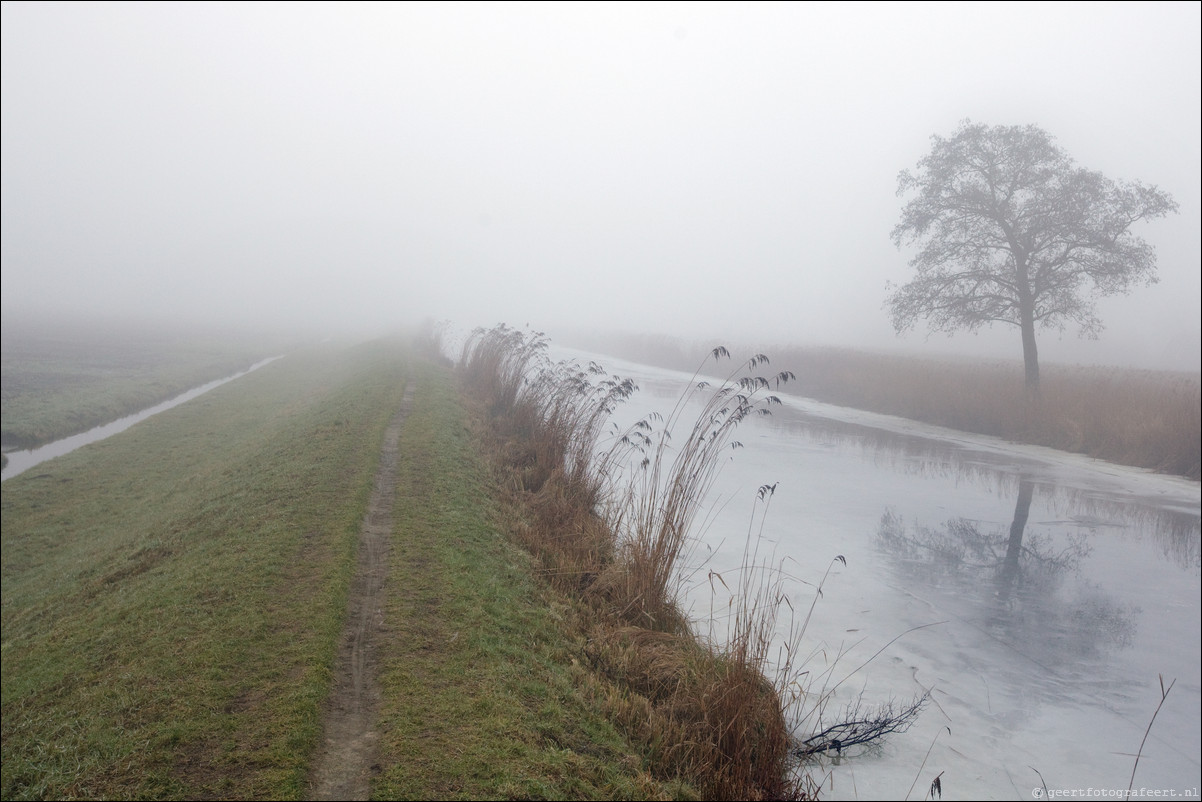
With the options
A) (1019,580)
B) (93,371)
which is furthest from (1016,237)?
(93,371)

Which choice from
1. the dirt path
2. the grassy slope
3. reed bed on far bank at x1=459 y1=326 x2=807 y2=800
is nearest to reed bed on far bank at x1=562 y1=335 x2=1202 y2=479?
reed bed on far bank at x1=459 y1=326 x2=807 y2=800

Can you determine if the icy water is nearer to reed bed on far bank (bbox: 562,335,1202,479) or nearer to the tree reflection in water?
the tree reflection in water

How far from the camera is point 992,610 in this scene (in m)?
7.31

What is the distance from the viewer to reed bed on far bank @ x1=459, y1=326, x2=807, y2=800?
15.3 ft

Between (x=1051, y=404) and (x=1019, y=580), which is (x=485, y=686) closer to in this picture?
(x=1019, y=580)

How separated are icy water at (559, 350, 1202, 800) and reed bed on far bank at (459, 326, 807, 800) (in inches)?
22.8

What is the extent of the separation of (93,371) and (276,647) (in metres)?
32.8

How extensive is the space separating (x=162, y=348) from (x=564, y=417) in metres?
41.1

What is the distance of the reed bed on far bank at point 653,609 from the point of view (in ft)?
15.3

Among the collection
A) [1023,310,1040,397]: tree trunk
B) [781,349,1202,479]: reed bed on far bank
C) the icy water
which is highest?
[1023,310,1040,397]: tree trunk

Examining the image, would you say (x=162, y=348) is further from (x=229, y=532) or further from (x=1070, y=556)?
(x=1070, y=556)

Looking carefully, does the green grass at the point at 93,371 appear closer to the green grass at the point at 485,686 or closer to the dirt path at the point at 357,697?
the dirt path at the point at 357,697

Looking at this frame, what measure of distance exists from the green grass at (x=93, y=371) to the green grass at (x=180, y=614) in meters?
7.25

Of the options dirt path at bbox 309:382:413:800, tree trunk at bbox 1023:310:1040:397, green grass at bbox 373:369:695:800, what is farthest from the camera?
tree trunk at bbox 1023:310:1040:397
